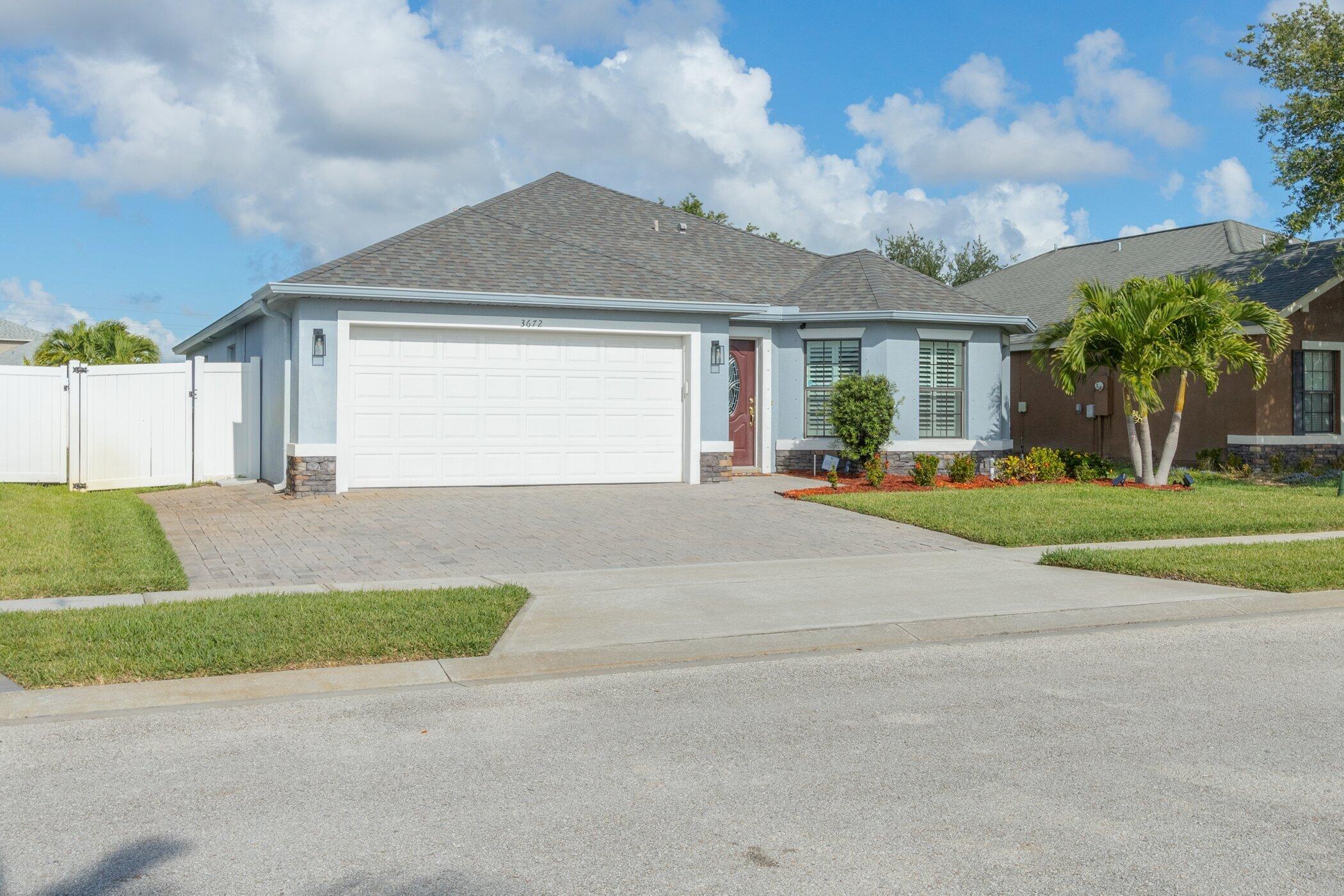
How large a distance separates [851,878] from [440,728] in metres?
2.51

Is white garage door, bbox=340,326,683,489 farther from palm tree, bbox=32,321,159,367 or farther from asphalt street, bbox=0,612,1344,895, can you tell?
palm tree, bbox=32,321,159,367

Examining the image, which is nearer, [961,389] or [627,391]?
[627,391]

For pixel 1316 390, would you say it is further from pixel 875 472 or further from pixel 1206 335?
pixel 875 472

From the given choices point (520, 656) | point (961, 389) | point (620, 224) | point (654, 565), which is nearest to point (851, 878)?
point (520, 656)

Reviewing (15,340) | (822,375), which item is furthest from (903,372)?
(15,340)

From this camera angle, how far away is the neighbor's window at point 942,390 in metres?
20.2

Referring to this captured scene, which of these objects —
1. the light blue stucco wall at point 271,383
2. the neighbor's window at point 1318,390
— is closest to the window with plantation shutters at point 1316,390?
the neighbor's window at point 1318,390

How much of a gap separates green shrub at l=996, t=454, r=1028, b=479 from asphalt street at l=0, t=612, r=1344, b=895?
12.0 meters

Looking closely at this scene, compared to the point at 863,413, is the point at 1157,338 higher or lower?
higher

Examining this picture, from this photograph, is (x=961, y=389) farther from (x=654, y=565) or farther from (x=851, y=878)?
(x=851, y=878)

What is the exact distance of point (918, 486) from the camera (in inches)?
692

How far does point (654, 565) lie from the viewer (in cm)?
1027

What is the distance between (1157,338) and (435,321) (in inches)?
432

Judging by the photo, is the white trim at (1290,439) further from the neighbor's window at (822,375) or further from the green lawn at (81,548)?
the green lawn at (81,548)
